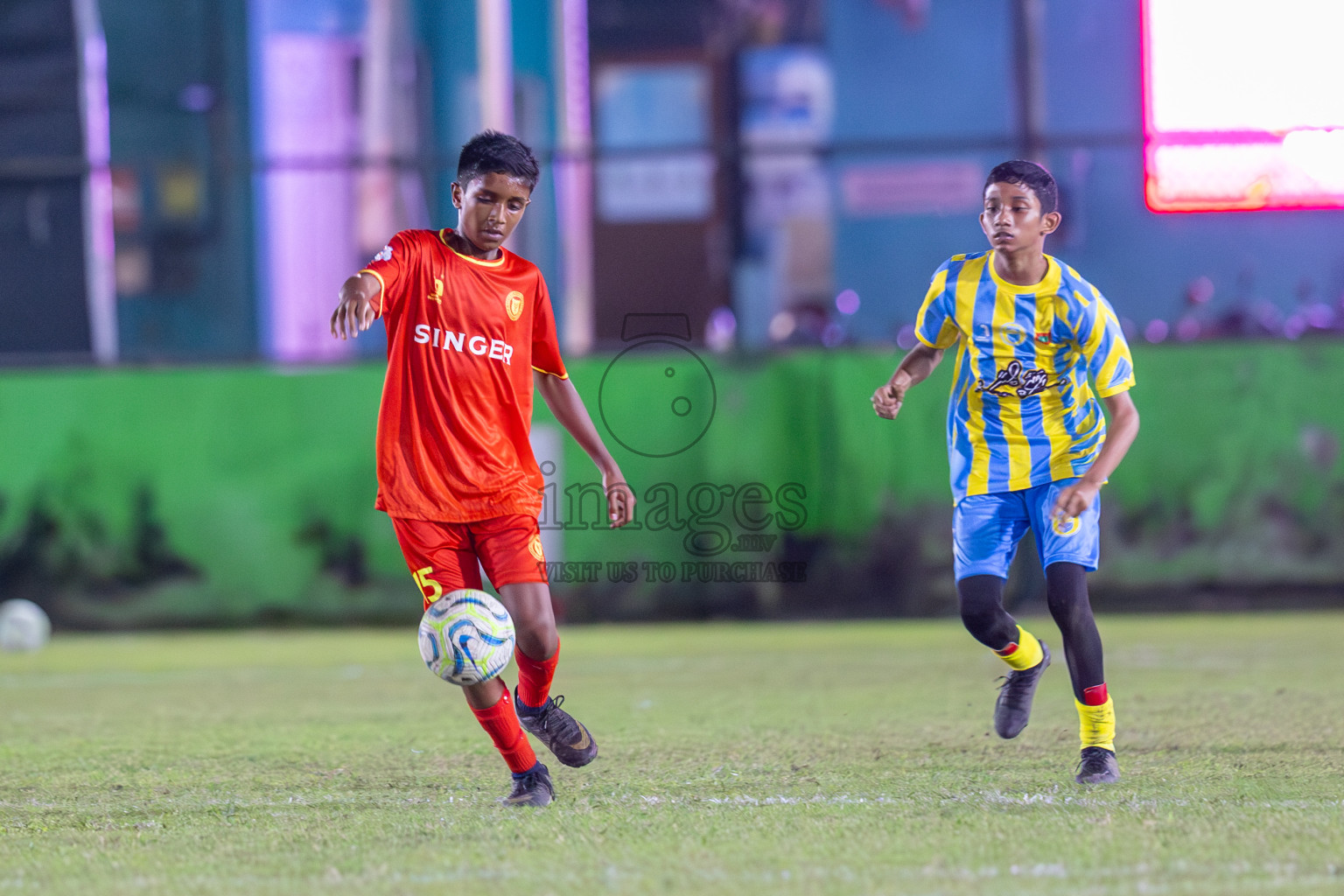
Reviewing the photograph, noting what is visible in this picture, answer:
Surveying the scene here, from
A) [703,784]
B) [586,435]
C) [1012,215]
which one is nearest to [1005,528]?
[1012,215]

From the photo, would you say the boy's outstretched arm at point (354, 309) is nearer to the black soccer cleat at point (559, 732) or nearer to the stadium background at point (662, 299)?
the black soccer cleat at point (559, 732)

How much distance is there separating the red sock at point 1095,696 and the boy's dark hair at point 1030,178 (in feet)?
4.79

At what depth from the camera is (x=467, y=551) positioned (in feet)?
15.4

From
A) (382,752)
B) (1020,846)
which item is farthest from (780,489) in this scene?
(1020,846)

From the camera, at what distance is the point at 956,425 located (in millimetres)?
5250

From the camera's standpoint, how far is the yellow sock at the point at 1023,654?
5320 mm

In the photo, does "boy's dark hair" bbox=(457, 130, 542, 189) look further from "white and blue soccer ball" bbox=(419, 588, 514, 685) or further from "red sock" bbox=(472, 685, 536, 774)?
"red sock" bbox=(472, 685, 536, 774)

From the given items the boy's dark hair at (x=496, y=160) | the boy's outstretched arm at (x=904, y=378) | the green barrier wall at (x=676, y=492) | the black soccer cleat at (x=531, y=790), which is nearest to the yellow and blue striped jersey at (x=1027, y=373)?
the boy's outstretched arm at (x=904, y=378)

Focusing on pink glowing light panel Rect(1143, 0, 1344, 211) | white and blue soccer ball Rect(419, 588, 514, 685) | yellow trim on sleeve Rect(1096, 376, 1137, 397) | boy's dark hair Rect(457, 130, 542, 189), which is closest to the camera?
white and blue soccer ball Rect(419, 588, 514, 685)

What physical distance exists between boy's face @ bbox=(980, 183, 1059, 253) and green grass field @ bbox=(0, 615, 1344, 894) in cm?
163

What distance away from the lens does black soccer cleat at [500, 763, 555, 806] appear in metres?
4.57

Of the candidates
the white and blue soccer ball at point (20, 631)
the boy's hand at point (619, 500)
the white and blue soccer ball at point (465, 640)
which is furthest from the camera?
the white and blue soccer ball at point (20, 631)

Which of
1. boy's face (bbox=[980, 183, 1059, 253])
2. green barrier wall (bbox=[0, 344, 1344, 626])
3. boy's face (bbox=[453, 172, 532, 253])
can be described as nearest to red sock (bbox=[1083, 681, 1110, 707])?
boy's face (bbox=[980, 183, 1059, 253])

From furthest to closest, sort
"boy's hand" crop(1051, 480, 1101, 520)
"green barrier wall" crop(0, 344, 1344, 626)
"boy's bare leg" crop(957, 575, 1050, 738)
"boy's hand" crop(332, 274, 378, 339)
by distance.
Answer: "green barrier wall" crop(0, 344, 1344, 626), "boy's bare leg" crop(957, 575, 1050, 738), "boy's hand" crop(1051, 480, 1101, 520), "boy's hand" crop(332, 274, 378, 339)
